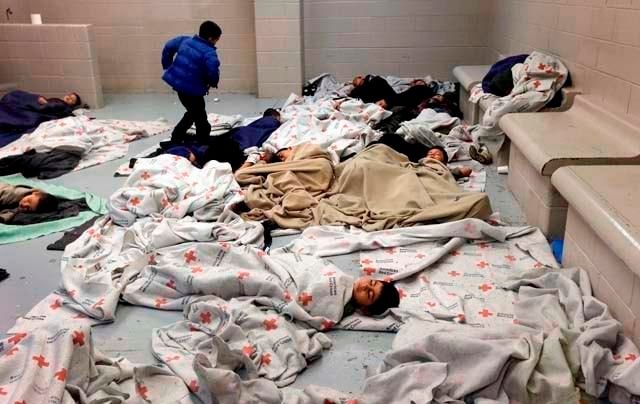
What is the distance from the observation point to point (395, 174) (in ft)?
11.1

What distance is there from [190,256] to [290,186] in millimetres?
978

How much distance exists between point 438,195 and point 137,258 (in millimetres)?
1592

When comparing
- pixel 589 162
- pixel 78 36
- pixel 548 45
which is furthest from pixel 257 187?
pixel 78 36

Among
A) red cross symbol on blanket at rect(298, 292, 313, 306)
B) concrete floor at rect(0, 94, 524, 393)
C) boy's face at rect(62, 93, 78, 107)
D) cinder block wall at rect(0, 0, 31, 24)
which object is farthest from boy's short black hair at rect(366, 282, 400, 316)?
cinder block wall at rect(0, 0, 31, 24)

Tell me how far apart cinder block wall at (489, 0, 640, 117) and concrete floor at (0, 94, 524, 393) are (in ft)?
2.56

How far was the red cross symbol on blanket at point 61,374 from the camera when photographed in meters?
1.66

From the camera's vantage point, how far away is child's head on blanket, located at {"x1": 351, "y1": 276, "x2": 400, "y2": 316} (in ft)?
7.40

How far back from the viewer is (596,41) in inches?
131

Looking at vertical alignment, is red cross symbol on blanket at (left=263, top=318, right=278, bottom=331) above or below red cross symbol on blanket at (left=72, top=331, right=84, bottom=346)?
below

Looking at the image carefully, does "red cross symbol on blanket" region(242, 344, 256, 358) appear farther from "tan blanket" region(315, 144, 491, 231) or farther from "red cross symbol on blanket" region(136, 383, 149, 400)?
"tan blanket" region(315, 144, 491, 231)

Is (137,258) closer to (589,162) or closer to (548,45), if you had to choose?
(589,162)

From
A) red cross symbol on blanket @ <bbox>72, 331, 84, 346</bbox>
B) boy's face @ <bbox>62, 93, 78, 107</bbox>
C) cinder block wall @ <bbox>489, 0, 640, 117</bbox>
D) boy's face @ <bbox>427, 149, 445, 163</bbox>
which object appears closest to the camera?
red cross symbol on blanket @ <bbox>72, 331, 84, 346</bbox>

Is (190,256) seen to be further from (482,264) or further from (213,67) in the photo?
(213,67)

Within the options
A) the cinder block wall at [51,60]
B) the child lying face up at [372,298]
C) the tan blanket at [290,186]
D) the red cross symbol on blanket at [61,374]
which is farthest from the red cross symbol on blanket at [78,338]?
the cinder block wall at [51,60]
